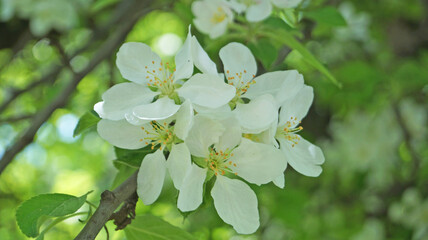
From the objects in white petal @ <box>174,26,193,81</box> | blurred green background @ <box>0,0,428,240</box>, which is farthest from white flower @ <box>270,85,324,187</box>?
blurred green background @ <box>0,0,428,240</box>

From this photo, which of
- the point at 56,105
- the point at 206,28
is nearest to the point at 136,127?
the point at 206,28

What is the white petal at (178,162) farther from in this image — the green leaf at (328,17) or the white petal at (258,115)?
the green leaf at (328,17)

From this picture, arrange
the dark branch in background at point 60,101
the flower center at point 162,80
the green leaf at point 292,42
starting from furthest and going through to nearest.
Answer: the dark branch in background at point 60,101 < the green leaf at point 292,42 < the flower center at point 162,80

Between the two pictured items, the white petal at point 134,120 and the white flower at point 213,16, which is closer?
the white petal at point 134,120

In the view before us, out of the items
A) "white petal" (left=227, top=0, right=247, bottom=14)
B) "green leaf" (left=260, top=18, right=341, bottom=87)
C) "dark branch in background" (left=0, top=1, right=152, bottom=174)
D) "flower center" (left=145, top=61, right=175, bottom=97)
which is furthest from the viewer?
"dark branch in background" (left=0, top=1, right=152, bottom=174)

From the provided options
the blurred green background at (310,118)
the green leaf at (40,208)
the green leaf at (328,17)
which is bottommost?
the blurred green background at (310,118)

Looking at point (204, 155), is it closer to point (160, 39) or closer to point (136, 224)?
point (136, 224)

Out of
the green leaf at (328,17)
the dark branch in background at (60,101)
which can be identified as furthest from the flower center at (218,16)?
the dark branch in background at (60,101)

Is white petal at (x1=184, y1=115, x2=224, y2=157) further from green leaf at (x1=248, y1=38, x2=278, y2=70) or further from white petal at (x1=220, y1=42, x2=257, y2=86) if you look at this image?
green leaf at (x1=248, y1=38, x2=278, y2=70)

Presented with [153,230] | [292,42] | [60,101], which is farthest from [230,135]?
[60,101]
